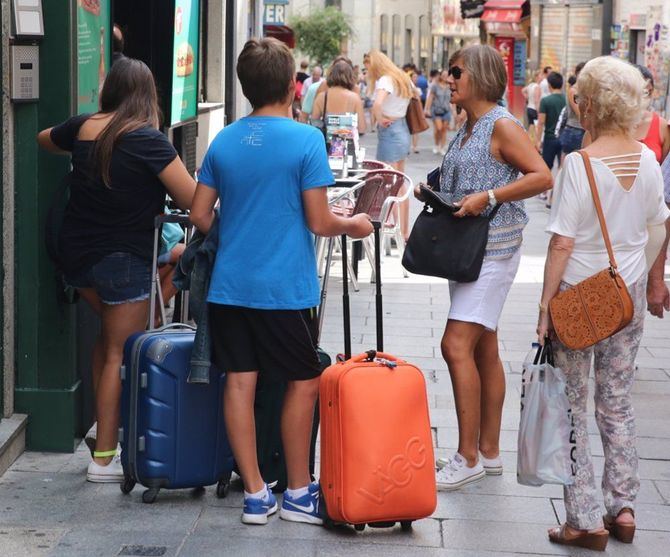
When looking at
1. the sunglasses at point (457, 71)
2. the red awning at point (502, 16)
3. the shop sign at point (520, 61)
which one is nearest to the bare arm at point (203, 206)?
the sunglasses at point (457, 71)

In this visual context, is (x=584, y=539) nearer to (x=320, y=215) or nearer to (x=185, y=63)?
(x=320, y=215)

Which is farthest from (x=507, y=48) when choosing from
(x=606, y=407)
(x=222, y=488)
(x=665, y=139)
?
(x=606, y=407)

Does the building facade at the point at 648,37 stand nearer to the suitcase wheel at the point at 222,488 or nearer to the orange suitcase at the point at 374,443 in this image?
the suitcase wheel at the point at 222,488

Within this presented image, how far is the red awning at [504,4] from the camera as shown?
38906mm

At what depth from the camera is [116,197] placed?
5285 millimetres

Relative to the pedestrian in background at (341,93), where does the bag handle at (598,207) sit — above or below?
below

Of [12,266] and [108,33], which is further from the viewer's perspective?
[108,33]

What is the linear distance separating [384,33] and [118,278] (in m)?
71.6

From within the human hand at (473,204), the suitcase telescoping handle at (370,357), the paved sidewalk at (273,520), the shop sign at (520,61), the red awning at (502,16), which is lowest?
the paved sidewalk at (273,520)

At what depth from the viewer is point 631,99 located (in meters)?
4.58

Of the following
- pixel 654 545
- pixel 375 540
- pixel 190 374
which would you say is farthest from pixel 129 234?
pixel 654 545

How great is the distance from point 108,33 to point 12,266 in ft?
4.66

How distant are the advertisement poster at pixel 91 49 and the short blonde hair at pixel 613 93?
7.49ft

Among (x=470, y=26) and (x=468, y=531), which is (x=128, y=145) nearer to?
(x=468, y=531)
